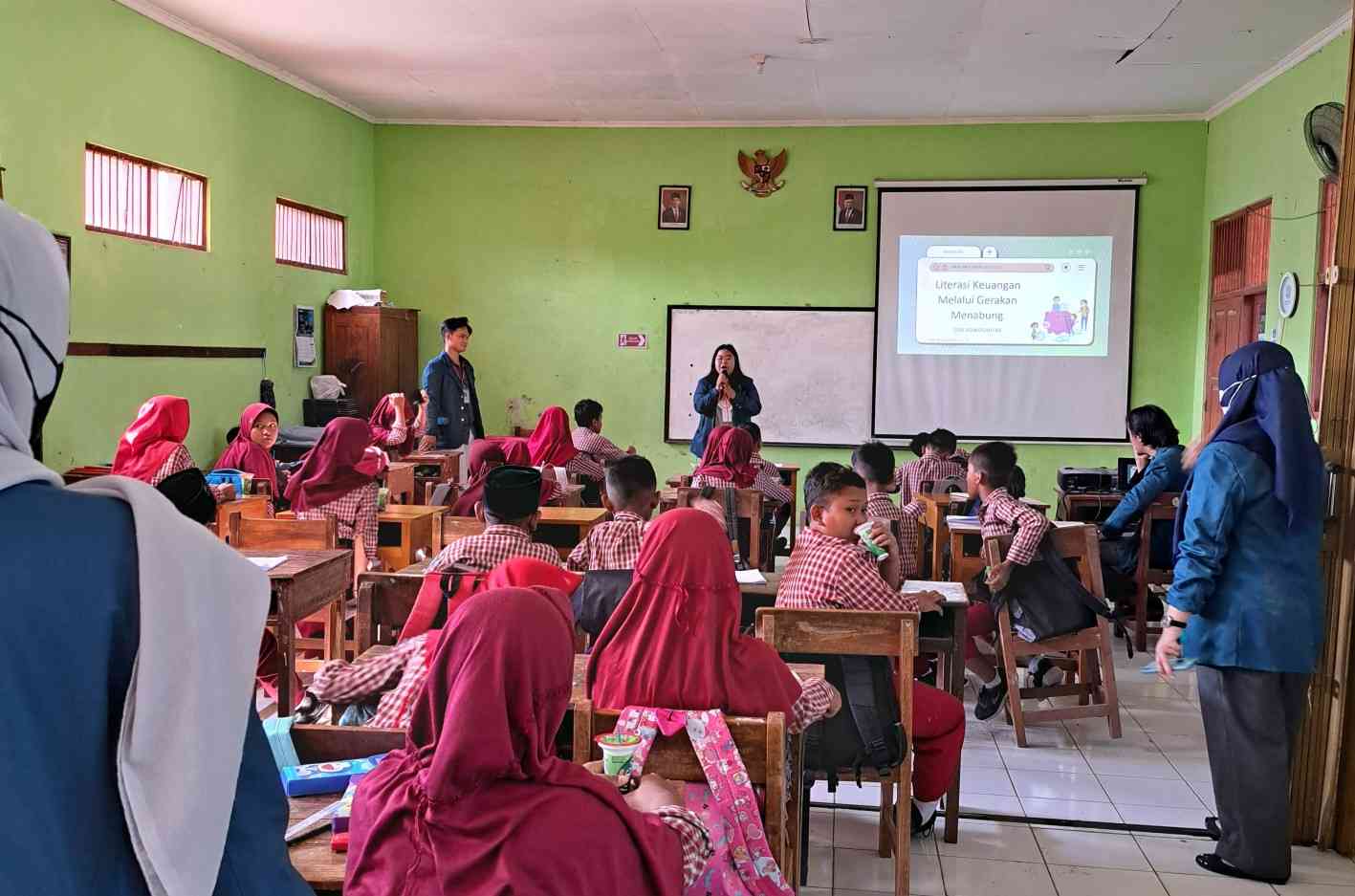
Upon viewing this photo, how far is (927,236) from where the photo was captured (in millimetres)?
9594

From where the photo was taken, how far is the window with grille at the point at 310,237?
8.57 meters

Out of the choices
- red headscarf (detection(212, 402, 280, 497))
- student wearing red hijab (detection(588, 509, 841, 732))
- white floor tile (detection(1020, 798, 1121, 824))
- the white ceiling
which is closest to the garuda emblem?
the white ceiling

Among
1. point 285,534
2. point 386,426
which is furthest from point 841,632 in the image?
point 386,426

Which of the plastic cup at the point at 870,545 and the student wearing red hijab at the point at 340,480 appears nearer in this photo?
the plastic cup at the point at 870,545

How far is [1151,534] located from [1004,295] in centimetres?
388

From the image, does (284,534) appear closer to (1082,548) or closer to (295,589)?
(295,589)

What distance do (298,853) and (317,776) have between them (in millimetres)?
223

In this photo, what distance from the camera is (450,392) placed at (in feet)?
27.5

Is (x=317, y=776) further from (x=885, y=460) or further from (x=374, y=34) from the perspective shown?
(x=374, y=34)

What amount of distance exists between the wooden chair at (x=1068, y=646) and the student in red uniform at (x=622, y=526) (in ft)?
4.43

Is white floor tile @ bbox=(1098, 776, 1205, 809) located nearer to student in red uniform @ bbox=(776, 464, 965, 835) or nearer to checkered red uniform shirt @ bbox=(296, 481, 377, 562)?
student in red uniform @ bbox=(776, 464, 965, 835)

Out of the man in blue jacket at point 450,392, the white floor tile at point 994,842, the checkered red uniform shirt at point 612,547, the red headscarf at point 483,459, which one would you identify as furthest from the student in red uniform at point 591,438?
the white floor tile at point 994,842

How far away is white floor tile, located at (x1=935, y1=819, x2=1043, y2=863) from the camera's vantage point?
346cm

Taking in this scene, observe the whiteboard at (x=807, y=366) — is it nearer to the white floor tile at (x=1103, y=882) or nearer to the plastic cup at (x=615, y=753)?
the white floor tile at (x=1103, y=882)
